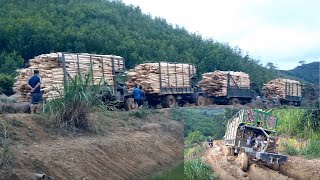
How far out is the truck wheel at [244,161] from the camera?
23.6ft

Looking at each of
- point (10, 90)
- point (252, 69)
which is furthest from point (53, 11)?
point (252, 69)

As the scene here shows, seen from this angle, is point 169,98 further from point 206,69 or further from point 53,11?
point 53,11

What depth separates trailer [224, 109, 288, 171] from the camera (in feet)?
22.9

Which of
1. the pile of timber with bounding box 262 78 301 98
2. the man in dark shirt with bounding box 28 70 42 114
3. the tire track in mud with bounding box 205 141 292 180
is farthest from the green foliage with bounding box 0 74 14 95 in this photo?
the tire track in mud with bounding box 205 141 292 180

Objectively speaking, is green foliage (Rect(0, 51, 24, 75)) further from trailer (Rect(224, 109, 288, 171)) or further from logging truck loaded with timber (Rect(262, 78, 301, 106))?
trailer (Rect(224, 109, 288, 171))

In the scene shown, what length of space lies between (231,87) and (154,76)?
10.2 ft

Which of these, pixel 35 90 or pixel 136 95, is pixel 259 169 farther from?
pixel 136 95

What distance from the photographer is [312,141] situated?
710cm

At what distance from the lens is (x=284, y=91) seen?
14.6 meters

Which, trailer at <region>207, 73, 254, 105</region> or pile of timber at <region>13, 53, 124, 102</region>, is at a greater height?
pile of timber at <region>13, 53, 124, 102</region>

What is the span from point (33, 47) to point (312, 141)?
24.9m

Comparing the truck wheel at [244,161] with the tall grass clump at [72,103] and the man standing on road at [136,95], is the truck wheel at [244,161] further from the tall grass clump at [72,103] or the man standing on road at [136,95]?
the man standing on road at [136,95]

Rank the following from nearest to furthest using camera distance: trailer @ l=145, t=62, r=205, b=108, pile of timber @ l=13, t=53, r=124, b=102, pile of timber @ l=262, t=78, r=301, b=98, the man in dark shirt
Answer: pile of timber @ l=262, t=78, r=301, b=98, the man in dark shirt, pile of timber @ l=13, t=53, r=124, b=102, trailer @ l=145, t=62, r=205, b=108

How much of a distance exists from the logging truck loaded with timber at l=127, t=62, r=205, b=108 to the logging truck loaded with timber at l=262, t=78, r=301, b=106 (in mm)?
4532
